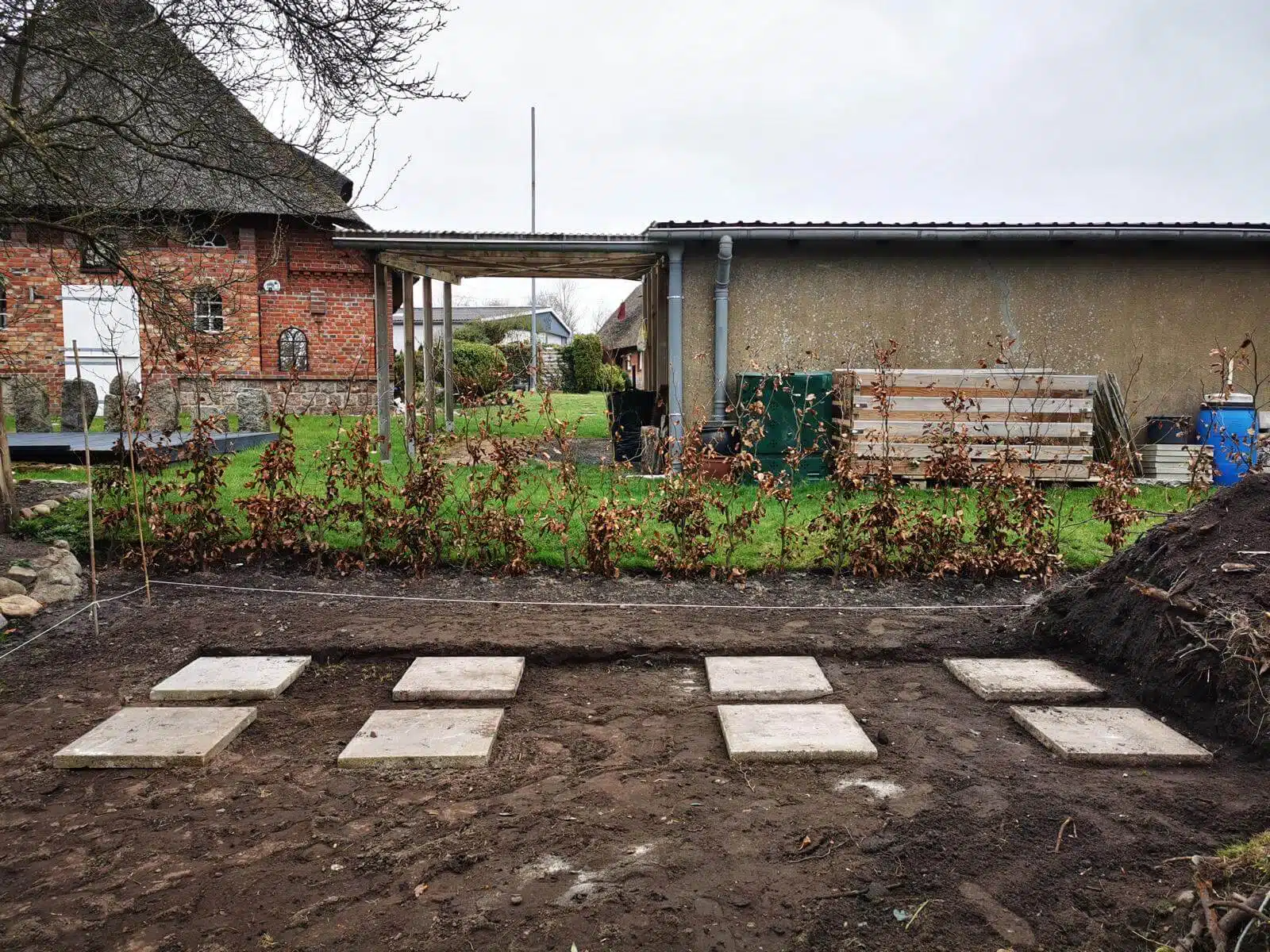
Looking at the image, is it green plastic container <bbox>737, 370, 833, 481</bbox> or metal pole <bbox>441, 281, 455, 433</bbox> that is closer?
green plastic container <bbox>737, 370, 833, 481</bbox>

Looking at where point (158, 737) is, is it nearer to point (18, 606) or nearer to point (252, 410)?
point (18, 606)

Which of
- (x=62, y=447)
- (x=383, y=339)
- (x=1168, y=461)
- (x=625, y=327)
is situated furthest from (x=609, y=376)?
(x=1168, y=461)

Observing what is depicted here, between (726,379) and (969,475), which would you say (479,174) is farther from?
(969,475)

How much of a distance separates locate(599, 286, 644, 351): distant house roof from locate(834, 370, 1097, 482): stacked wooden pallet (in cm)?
1871

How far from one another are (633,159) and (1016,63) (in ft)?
68.0

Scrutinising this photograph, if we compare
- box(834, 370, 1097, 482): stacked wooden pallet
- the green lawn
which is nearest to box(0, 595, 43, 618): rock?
the green lawn

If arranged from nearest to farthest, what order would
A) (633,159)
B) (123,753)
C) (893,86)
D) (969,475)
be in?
(123,753) → (969,475) → (893,86) → (633,159)

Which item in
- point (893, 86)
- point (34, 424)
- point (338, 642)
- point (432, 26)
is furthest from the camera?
point (34, 424)

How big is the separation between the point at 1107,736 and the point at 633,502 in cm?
357

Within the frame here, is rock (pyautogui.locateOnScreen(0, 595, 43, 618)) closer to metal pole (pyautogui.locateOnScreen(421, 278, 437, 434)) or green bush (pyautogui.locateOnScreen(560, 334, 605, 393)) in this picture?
metal pole (pyautogui.locateOnScreen(421, 278, 437, 434))

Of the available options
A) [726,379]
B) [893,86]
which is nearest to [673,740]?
[726,379]

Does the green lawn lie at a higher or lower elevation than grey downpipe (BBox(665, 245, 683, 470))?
lower

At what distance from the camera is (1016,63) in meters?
9.03

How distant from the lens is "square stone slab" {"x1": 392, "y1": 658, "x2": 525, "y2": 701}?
4.00 metres
